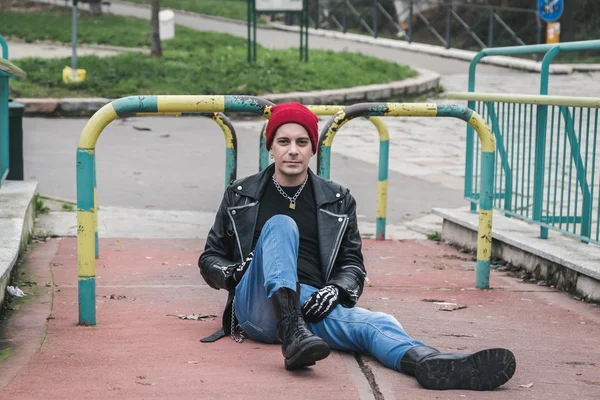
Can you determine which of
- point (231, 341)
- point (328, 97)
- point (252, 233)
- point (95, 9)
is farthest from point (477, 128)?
point (95, 9)

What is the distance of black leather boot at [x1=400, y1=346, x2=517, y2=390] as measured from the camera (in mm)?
3709

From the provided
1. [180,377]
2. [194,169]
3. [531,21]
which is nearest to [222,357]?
[180,377]

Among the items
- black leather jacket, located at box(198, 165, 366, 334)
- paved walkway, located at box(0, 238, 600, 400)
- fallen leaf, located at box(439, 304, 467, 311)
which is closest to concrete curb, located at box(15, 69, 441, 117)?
paved walkway, located at box(0, 238, 600, 400)

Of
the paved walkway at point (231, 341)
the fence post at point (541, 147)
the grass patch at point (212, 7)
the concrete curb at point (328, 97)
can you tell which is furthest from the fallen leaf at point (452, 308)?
the grass patch at point (212, 7)

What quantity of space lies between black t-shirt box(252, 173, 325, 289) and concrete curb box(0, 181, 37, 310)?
1257mm

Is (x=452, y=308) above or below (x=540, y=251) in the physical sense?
below

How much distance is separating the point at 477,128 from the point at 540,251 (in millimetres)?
902

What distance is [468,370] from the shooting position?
3717 millimetres

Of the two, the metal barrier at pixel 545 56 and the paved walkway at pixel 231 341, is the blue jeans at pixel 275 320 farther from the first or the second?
the metal barrier at pixel 545 56

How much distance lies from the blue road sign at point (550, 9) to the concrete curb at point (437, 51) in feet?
3.25

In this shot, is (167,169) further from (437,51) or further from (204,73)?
(437,51)

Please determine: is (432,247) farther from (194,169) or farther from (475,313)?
(194,169)

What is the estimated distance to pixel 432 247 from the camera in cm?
759

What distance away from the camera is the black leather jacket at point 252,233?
4.41 metres
